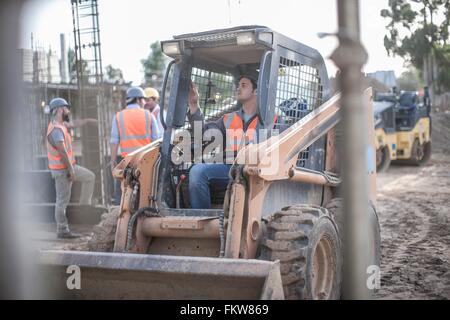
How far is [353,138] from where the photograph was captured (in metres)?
1.76

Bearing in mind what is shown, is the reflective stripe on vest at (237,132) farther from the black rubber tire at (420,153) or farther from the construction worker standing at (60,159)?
the black rubber tire at (420,153)

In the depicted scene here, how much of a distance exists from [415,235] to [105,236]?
204 inches

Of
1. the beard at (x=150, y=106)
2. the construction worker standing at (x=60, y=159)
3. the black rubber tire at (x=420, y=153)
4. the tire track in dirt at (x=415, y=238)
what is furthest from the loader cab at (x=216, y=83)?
the black rubber tire at (x=420, y=153)

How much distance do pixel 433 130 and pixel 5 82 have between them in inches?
698

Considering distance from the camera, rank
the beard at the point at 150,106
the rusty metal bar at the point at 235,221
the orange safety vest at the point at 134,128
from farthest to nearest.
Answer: the beard at the point at 150,106, the orange safety vest at the point at 134,128, the rusty metal bar at the point at 235,221

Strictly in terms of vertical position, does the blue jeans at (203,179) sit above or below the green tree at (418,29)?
below

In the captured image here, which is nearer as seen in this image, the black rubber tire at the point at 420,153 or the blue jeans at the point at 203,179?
the blue jeans at the point at 203,179

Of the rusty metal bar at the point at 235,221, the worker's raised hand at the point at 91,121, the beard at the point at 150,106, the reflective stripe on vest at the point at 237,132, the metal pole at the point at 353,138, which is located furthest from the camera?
the worker's raised hand at the point at 91,121

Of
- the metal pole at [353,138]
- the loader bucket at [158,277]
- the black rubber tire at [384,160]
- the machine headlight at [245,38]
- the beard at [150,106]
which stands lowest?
the loader bucket at [158,277]

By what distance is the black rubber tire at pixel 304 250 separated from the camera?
3.87m

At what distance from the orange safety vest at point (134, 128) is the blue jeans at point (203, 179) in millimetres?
3280

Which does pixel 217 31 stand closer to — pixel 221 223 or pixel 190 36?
pixel 190 36

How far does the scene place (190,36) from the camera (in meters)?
5.04

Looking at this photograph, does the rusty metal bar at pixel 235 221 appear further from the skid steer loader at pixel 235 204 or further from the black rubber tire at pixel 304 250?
the black rubber tire at pixel 304 250
